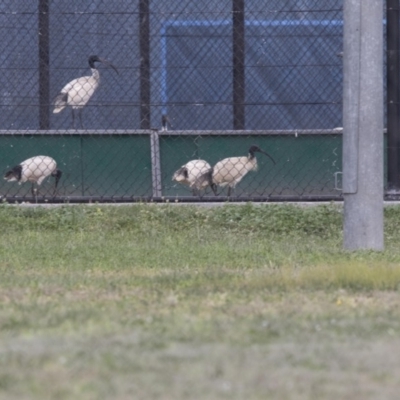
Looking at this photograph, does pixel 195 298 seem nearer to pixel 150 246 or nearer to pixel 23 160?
pixel 150 246

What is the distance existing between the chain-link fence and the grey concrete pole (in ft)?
9.51

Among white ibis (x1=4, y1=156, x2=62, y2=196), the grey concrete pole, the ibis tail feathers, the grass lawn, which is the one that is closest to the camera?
the grass lawn

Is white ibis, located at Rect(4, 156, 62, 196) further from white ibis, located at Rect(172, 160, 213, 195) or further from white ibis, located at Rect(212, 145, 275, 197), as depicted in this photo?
white ibis, located at Rect(212, 145, 275, 197)

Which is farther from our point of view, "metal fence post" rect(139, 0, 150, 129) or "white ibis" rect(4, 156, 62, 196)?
"metal fence post" rect(139, 0, 150, 129)

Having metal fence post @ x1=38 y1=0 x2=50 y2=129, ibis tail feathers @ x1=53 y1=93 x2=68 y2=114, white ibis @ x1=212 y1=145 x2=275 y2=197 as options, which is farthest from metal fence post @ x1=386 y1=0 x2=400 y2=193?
metal fence post @ x1=38 y1=0 x2=50 y2=129

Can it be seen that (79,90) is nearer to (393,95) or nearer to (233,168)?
(233,168)

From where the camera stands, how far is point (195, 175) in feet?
37.1

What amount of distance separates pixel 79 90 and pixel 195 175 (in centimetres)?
141

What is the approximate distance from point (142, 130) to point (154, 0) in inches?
51.7

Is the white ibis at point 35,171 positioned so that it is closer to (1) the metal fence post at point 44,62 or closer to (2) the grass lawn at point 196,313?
(1) the metal fence post at point 44,62

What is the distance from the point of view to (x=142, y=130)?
37.5 ft

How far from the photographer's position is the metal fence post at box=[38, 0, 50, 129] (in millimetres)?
11391

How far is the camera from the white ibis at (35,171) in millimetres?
11180

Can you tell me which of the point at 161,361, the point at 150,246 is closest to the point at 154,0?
the point at 150,246
